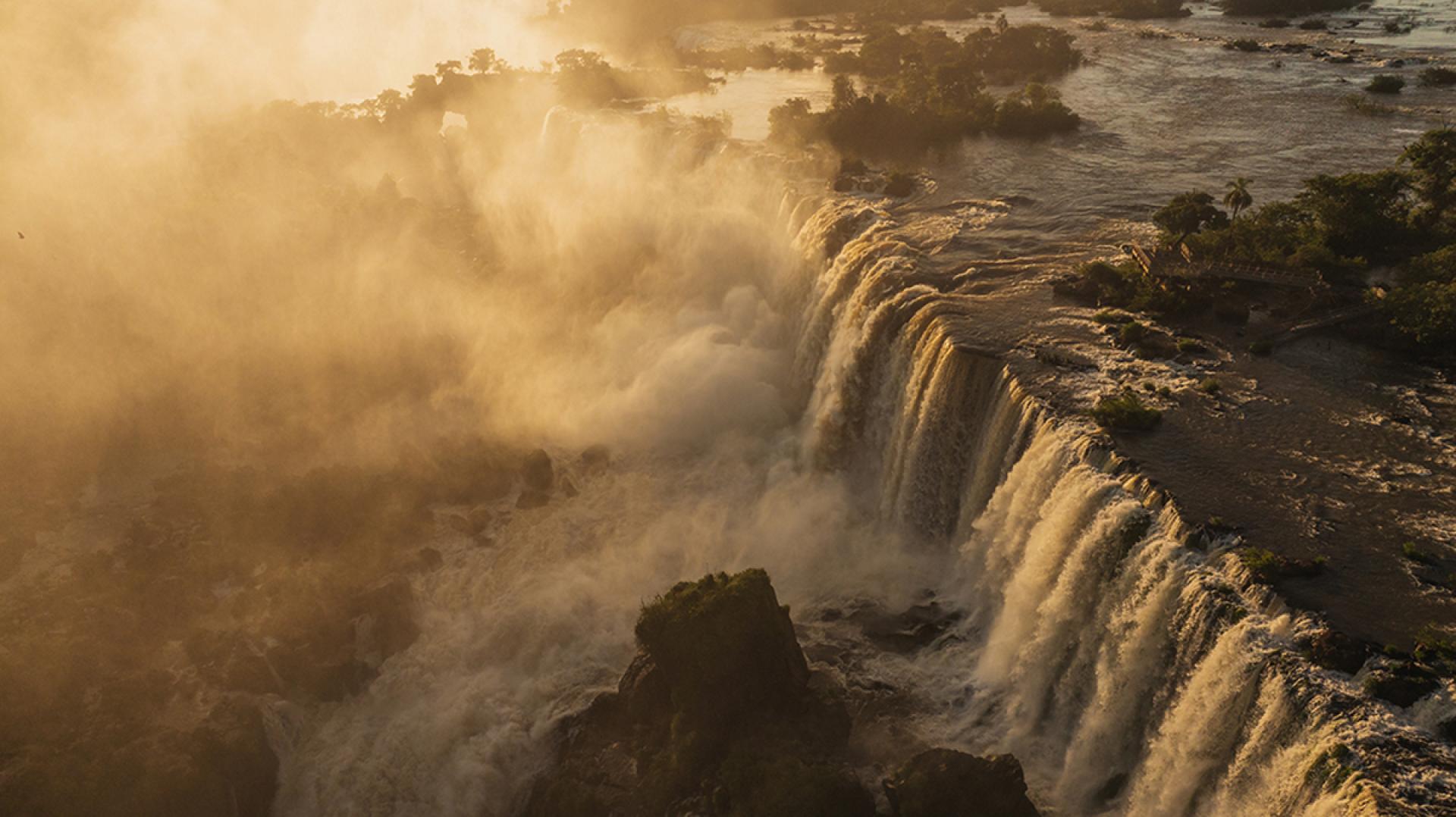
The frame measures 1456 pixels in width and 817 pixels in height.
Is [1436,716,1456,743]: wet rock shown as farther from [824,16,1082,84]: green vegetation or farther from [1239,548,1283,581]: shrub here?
[824,16,1082,84]: green vegetation

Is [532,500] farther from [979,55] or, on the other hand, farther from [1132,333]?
[979,55]

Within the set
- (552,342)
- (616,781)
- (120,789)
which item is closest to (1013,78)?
(552,342)

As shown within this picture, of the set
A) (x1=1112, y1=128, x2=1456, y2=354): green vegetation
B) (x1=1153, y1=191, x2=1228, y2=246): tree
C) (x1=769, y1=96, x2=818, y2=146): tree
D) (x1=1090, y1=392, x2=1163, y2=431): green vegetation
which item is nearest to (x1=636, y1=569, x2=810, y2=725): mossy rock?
(x1=1090, y1=392, x2=1163, y2=431): green vegetation

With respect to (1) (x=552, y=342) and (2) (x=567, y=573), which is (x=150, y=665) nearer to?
(2) (x=567, y=573)

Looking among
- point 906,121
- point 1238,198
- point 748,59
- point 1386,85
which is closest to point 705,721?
point 1238,198

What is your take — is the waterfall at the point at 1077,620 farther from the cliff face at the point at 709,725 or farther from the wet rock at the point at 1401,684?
the cliff face at the point at 709,725

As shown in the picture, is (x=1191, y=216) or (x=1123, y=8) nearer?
A: (x=1191, y=216)

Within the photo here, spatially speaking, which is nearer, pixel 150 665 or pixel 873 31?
pixel 150 665
